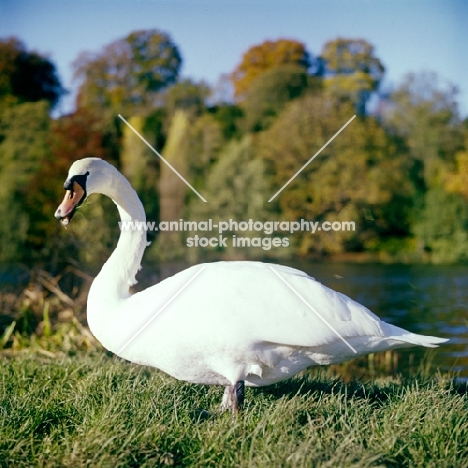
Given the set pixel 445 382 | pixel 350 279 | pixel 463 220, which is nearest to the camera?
pixel 445 382

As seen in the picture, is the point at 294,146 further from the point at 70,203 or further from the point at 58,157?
the point at 70,203

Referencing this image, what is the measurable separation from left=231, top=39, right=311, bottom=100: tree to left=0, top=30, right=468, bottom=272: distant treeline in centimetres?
3

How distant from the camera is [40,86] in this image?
727 inches

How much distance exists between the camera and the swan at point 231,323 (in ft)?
11.1

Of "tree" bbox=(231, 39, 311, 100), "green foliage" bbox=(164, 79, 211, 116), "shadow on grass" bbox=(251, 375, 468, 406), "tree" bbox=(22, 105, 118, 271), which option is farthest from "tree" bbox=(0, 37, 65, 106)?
"shadow on grass" bbox=(251, 375, 468, 406)

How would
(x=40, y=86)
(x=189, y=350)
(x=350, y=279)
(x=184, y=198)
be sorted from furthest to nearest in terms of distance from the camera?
1. (x=40, y=86)
2. (x=350, y=279)
3. (x=184, y=198)
4. (x=189, y=350)

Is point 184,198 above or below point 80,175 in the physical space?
above

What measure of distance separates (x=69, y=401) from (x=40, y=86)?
53.5ft

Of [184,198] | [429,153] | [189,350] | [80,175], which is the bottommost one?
[189,350]

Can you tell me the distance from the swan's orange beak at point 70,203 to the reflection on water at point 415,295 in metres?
5.65

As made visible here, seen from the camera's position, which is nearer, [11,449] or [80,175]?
[11,449]

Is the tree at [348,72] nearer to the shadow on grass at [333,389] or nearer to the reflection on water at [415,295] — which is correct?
the reflection on water at [415,295]

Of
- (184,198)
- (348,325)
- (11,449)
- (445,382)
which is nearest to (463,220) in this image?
(184,198)

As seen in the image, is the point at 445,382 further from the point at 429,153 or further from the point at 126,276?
the point at 429,153
